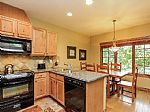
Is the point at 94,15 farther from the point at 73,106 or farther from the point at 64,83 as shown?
the point at 73,106

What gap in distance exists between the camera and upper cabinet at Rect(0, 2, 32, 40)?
9.10 feet

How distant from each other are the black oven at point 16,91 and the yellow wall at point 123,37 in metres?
4.15

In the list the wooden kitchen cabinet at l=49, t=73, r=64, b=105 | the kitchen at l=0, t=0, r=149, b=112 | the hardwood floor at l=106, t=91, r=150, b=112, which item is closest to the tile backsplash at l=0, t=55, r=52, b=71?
the kitchen at l=0, t=0, r=149, b=112

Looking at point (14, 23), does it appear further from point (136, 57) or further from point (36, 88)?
point (136, 57)

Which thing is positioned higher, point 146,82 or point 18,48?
point 18,48

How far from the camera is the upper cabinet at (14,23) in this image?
277 centimetres

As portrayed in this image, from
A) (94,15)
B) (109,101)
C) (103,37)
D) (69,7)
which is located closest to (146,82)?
(109,101)

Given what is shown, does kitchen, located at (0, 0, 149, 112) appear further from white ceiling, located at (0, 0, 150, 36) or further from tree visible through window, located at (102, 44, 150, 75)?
tree visible through window, located at (102, 44, 150, 75)

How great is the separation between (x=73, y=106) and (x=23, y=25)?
8.48ft

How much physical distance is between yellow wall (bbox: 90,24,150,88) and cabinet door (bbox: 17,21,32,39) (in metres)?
3.95

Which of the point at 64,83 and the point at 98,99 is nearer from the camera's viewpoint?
the point at 98,99

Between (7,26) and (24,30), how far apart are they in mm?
449

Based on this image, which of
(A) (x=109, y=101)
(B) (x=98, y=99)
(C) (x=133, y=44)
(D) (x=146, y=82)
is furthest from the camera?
(C) (x=133, y=44)

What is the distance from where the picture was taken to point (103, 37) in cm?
597
